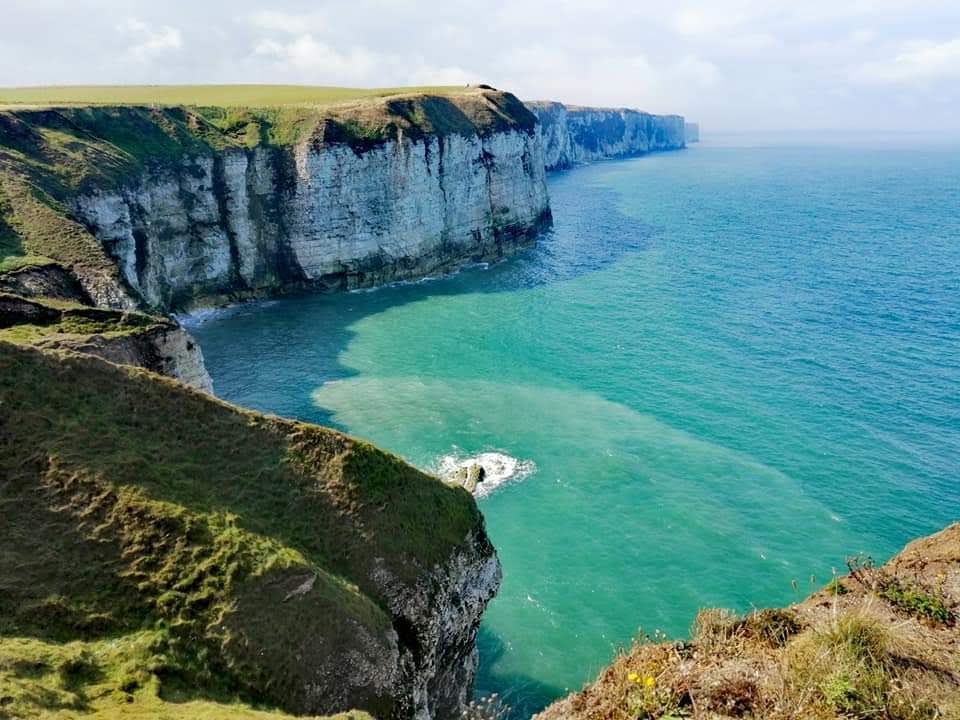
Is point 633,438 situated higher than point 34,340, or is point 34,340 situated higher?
point 34,340

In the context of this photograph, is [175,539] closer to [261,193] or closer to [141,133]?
[141,133]

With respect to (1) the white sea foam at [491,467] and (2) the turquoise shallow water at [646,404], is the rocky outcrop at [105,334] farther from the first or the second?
(1) the white sea foam at [491,467]

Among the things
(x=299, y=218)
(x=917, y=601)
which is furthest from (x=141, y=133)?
(x=917, y=601)

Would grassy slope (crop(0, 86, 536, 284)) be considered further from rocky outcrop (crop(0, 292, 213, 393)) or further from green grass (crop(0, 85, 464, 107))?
rocky outcrop (crop(0, 292, 213, 393))

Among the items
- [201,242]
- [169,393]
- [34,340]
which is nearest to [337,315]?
[201,242]

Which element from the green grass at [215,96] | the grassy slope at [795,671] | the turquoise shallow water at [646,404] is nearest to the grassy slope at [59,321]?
the turquoise shallow water at [646,404]

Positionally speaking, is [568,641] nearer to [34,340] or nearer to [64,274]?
[34,340]
